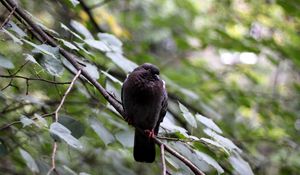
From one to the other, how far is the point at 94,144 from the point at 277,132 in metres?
2.77

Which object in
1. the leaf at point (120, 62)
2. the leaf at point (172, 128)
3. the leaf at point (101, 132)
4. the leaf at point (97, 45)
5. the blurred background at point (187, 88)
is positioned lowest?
the blurred background at point (187, 88)

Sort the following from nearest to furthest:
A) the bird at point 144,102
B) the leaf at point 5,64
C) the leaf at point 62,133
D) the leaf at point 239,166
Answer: the leaf at point 62,133 < the leaf at point 5,64 < the leaf at point 239,166 < the bird at point 144,102

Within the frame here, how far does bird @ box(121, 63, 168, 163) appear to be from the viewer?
280 cm

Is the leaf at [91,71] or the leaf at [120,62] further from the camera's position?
the leaf at [120,62]

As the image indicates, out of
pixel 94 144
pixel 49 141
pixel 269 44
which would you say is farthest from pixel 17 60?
pixel 269 44

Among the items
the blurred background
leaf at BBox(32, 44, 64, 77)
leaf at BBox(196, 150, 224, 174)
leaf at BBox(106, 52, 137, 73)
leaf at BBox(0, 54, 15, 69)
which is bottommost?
the blurred background

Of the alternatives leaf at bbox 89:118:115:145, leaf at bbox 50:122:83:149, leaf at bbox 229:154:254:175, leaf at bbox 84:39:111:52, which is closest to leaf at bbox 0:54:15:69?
leaf at bbox 50:122:83:149

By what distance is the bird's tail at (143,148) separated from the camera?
2.84m

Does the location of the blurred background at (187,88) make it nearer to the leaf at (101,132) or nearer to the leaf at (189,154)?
the leaf at (101,132)

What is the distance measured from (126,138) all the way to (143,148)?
22 cm

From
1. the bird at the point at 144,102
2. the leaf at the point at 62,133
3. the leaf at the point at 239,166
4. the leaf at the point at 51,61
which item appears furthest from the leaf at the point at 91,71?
the leaf at the point at 239,166

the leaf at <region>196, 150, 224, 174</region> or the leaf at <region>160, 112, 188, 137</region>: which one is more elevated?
the leaf at <region>160, 112, 188, 137</region>

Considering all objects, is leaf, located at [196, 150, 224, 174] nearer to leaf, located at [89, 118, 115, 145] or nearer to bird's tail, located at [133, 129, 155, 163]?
leaf, located at [89, 118, 115, 145]

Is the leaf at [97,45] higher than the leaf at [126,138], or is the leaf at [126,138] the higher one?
the leaf at [97,45]
